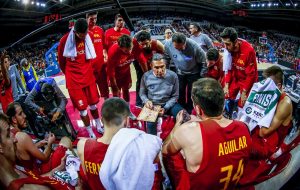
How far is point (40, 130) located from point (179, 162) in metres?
2.88

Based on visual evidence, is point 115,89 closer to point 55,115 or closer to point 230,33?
point 55,115

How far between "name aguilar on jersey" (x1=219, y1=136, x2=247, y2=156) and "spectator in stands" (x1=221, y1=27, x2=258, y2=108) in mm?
2500

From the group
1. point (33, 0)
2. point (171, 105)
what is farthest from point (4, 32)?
point (171, 105)

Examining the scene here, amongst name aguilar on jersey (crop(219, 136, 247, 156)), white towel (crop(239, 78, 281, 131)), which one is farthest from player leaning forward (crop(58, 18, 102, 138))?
name aguilar on jersey (crop(219, 136, 247, 156))

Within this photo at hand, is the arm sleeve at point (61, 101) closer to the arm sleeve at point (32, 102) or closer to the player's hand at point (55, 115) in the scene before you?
the player's hand at point (55, 115)

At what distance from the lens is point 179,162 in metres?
2.27

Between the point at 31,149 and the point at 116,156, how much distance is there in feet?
3.98

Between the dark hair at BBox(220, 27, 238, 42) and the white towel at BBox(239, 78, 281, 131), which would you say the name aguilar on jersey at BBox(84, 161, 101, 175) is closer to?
the white towel at BBox(239, 78, 281, 131)

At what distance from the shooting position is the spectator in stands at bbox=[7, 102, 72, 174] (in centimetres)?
242

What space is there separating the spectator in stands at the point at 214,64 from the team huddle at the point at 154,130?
19mm

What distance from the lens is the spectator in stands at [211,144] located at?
175cm

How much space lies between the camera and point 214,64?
15.9ft

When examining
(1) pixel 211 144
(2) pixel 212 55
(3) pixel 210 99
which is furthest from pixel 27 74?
(1) pixel 211 144

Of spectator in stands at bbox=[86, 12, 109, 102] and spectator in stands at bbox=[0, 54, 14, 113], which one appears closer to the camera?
spectator in stands at bbox=[0, 54, 14, 113]
